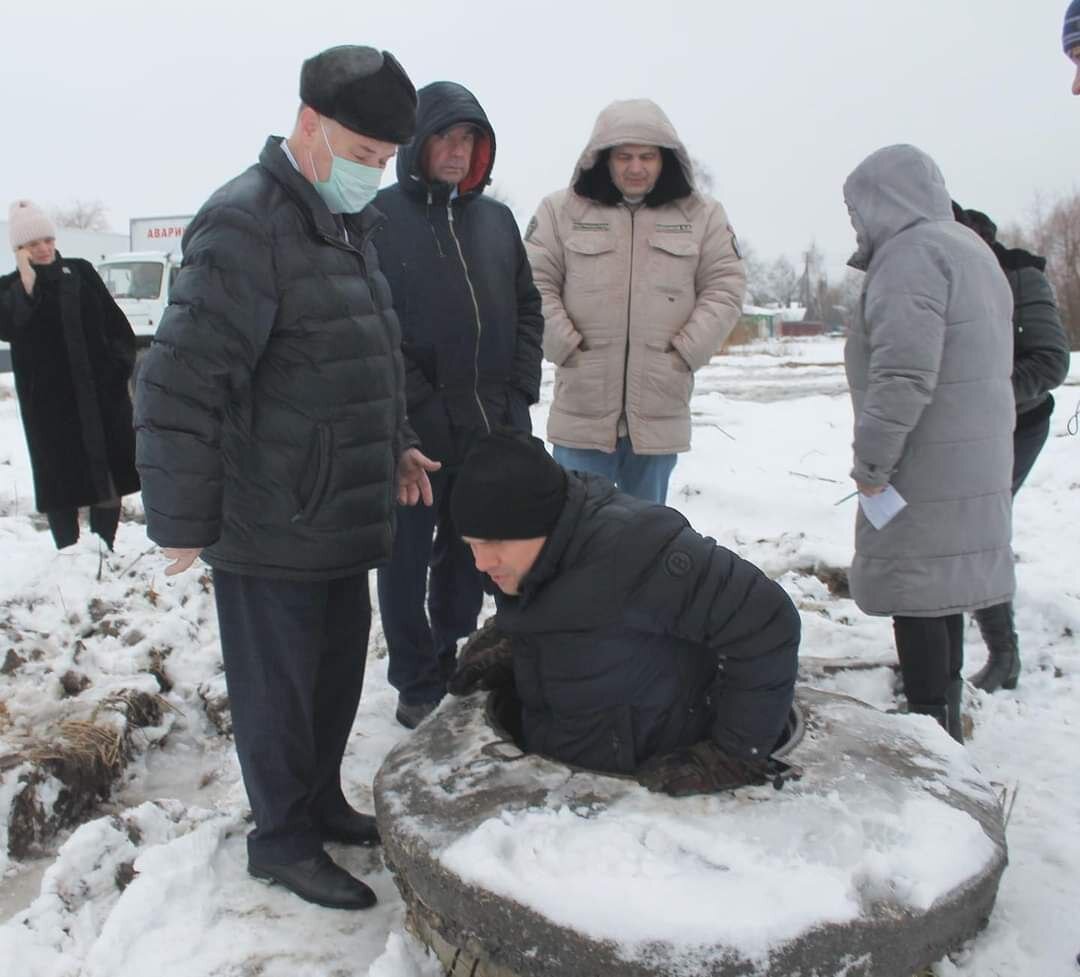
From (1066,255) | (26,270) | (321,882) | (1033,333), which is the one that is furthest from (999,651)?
(1066,255)

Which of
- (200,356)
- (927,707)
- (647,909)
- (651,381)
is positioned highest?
(200,356)

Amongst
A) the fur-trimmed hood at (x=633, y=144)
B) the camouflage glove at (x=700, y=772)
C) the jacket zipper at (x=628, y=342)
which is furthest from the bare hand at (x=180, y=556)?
the fur-trimmed hood at (x=633, y=144)

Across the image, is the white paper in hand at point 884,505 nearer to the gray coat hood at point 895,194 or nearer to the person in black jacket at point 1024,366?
the gray coat hood at point 895,194

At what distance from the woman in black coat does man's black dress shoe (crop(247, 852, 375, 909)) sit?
2.06 m

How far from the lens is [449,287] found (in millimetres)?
2904

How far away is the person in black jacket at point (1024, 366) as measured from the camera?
3.25 meters

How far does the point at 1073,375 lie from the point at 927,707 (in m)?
11.3

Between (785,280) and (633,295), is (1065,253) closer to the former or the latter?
(633,295)

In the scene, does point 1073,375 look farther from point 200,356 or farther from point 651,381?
point 200,356

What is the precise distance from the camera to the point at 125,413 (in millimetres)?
3824

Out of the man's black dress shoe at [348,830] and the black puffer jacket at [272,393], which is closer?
the black puffer jacket at [272,393]

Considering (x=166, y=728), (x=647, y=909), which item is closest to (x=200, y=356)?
(x=647, y=909)

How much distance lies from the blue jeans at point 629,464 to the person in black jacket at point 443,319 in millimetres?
476

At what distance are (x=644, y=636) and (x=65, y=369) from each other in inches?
106
